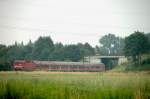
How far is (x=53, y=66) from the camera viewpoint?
7250cm

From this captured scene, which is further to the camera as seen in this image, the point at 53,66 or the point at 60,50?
the point at 60,50

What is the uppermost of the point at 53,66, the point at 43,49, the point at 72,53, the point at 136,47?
the point at 43,49

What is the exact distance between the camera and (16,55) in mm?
95375

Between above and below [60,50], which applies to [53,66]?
below

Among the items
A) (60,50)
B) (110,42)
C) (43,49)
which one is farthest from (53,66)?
(110,42)

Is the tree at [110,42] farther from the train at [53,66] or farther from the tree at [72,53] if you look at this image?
the train at [53,66]

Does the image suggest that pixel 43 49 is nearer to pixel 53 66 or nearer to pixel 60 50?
pixel 60 50

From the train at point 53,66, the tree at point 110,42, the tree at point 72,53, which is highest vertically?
the tree at point 110,42

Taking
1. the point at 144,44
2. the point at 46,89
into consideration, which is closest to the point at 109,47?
the point at 144,44

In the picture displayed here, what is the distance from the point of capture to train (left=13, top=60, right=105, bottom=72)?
6644 centimetres

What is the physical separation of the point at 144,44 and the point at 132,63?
678cm

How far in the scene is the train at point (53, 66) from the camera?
6644 centimetres

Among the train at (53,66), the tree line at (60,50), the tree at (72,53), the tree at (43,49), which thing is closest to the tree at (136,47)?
the tree line at (60,50)

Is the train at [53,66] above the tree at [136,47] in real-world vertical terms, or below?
below
